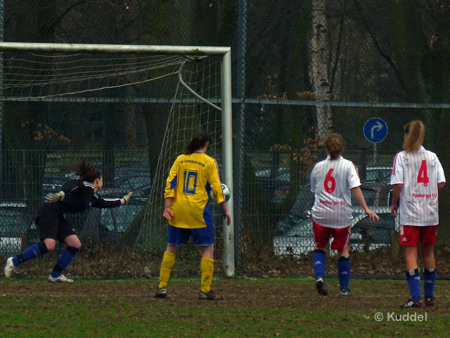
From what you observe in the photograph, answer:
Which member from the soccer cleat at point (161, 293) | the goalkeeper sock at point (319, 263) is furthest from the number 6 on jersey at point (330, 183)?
the soccer cleat at point (161, 293)

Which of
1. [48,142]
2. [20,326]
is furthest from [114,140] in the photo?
[20,326]

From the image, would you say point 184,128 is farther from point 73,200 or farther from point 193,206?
point 193,206

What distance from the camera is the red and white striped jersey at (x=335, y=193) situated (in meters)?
7.10

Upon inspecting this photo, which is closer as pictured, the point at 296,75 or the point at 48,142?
the point at 48,142

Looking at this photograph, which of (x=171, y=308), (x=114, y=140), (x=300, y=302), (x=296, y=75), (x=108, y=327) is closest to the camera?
(x=108, y=327)

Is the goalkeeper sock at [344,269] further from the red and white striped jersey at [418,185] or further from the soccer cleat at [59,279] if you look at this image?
the soccer cleat at [59,279]

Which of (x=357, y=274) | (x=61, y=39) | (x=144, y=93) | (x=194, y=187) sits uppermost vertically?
(x=61, y=39)

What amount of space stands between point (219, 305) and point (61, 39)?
541 centimetres

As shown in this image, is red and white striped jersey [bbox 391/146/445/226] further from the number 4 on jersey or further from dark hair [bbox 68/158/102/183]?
dark hair [bbox 68/158/102/183]

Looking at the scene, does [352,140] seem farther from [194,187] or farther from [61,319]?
[61,319]

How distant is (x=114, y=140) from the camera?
8.99 metres

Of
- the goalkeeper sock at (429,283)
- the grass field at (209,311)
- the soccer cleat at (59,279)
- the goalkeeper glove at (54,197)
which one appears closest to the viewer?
the grass field at (209,311)

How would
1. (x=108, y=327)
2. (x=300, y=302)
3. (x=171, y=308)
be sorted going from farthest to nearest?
(x=300, y=302)
(x=171, y=308)
(x=108, y=327)

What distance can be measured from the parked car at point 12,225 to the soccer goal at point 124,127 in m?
0.11
